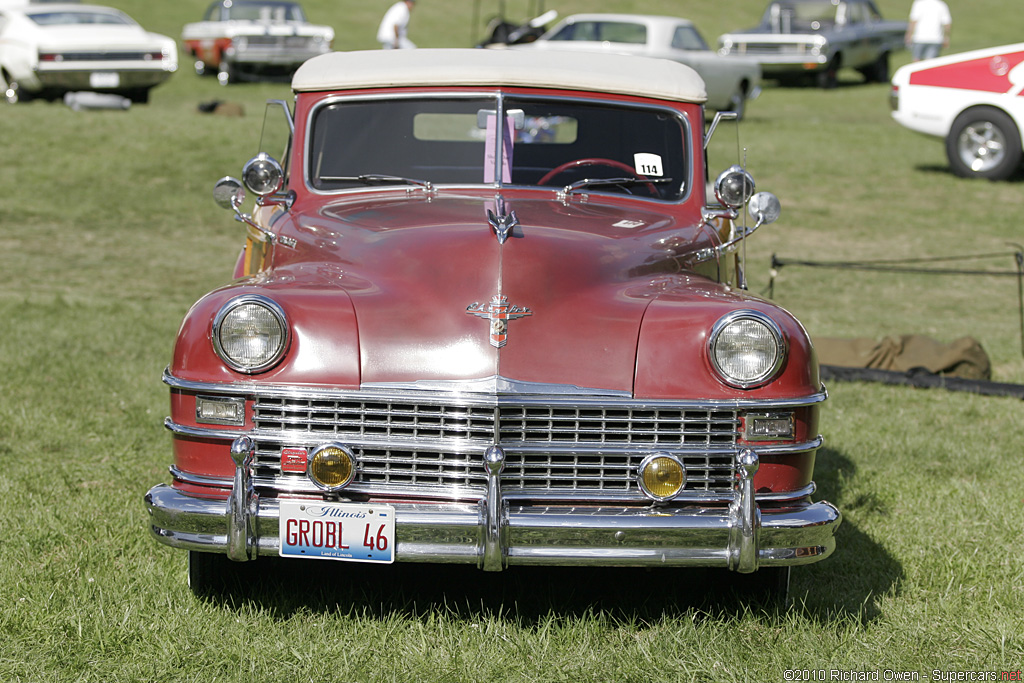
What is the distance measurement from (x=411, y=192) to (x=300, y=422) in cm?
142

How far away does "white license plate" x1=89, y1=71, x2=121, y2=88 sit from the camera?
54.2 feet

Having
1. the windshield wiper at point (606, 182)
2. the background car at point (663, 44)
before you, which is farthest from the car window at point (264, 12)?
the windshield wiper at point (606, 182)

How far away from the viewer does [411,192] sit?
470 centimetres

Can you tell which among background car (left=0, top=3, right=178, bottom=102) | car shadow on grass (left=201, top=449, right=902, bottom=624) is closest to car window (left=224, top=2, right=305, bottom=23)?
background car (left=0, top=3, right=178, bottom=102)

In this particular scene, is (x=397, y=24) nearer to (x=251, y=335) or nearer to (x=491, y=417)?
(x=251, y=335)

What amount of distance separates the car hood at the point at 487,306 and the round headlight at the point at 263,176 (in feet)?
2.08

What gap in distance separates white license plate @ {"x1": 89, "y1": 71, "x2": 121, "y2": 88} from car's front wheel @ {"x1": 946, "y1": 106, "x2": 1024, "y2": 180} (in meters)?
11.0

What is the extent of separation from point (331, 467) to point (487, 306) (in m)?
0.67

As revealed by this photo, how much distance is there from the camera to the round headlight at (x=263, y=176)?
4738 mm

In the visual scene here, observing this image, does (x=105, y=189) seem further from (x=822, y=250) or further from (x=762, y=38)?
(x=762, y=38)

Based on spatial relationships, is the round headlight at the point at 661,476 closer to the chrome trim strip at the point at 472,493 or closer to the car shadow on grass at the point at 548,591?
the chrome trim strip at the point at 472,493

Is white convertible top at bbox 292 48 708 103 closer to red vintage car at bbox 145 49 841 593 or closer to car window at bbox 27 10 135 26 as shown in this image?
red vintage car at bbox 145 49 841 593

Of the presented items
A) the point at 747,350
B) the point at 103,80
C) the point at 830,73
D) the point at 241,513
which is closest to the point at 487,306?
the point at 747,350

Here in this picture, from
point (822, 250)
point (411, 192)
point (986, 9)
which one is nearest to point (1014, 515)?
point (411, 192)
